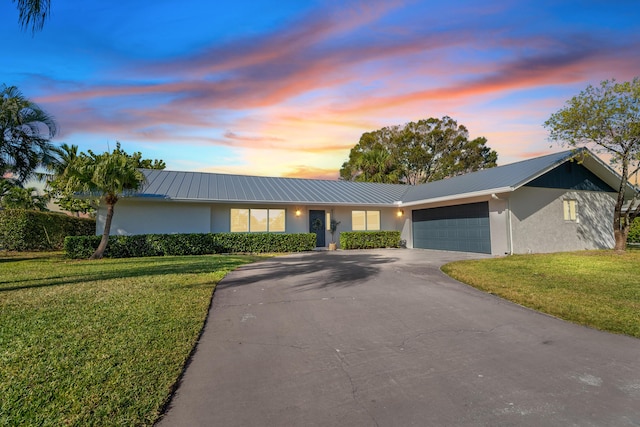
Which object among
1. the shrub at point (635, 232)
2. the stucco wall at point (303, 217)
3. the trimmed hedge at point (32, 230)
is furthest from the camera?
the shrub at point (635, 232)

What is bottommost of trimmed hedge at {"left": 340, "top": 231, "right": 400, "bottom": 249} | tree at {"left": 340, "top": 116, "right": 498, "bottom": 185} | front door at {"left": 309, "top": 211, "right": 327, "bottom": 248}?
trimmed hedge at {"left": 340, "top": 231, "right": 400, "bottom": 249}

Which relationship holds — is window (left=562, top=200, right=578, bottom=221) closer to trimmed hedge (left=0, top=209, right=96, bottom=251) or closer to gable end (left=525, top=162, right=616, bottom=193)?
gable end (left=525, top=162, right=616, bottom=193)

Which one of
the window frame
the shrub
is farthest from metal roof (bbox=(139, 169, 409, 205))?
the shrub

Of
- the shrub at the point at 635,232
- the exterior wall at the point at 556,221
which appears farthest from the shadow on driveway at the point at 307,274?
the shrub at the point at 635,232

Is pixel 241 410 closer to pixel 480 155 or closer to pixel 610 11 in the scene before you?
pixel 610 11

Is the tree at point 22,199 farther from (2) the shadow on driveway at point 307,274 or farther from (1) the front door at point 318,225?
(2) the shadow on driveway at point 307,274

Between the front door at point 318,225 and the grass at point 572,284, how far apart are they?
9.03 m

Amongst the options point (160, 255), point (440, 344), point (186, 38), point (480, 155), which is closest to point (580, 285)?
point (440, 344)

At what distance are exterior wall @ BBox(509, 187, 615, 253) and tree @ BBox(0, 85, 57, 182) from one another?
65.5 feet

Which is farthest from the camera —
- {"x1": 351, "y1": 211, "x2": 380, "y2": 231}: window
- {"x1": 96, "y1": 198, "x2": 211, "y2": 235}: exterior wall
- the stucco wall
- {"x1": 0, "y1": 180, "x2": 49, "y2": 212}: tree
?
{"x1": 0, "y1": 180, "x2": 49, "y2": 212}: tree

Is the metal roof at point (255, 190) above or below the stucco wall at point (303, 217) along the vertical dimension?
above

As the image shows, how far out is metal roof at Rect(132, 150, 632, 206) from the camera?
14471 millimetres

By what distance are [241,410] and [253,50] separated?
432 inches

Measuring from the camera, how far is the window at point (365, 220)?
762 inches
